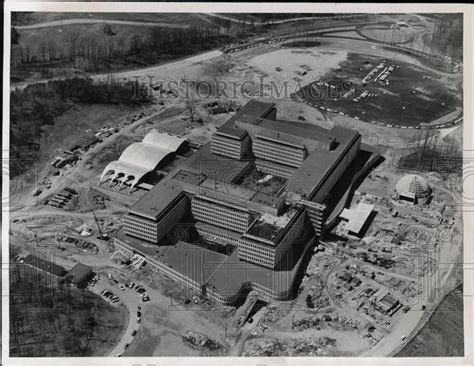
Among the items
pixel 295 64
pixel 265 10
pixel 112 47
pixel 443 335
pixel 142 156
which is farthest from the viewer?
pixel 295 64

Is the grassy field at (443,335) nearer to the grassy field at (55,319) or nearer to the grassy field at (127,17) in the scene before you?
the grassy field at (55,319)

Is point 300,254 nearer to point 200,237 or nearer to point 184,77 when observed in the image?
point 200,237

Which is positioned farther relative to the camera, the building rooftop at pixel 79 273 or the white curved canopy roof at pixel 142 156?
the white curved canopy roof at pixel 142 156

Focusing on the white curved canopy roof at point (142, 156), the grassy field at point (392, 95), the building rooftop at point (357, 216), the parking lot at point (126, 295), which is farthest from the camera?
the grassy field at point (392, 95)

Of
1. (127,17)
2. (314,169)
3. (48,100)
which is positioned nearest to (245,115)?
(314,169)

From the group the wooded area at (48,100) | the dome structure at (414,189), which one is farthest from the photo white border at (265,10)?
the wooded area at (48,100)

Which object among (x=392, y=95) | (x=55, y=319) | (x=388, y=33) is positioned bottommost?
(x=55, y=319)

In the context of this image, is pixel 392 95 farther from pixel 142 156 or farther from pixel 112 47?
pixel 112 47
